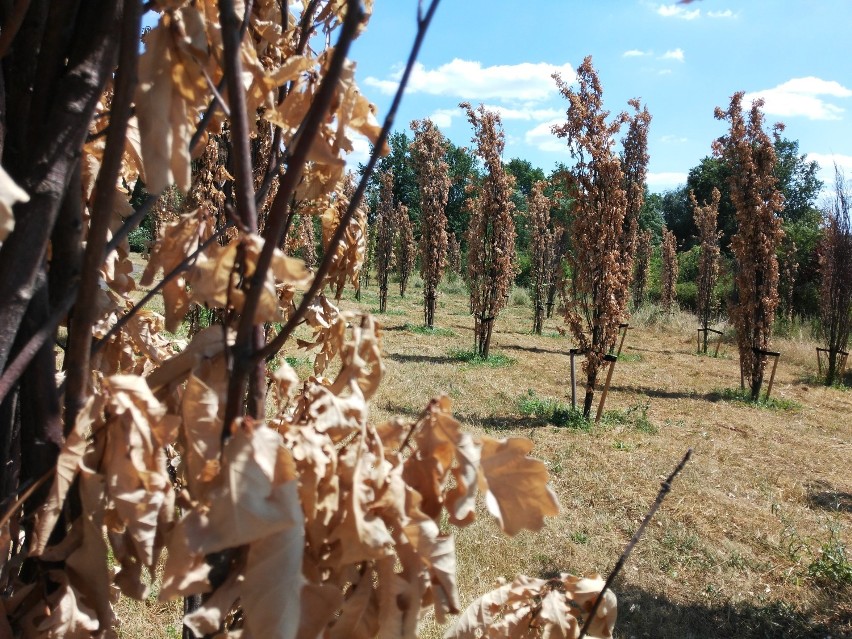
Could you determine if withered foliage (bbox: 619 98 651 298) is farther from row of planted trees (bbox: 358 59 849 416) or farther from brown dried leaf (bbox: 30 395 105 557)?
brown dried leaf (bbox: 30 395 105 557)

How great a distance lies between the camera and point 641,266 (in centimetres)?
2231

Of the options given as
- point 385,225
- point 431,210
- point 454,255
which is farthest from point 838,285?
point 454,255

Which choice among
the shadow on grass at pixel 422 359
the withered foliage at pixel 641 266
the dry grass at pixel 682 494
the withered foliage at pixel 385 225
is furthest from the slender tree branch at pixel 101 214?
the withered foliage at pixel 641 266

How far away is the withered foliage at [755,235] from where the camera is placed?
9.70 m

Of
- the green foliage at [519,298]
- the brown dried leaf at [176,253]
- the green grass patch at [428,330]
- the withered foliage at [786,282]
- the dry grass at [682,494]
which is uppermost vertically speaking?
the withered foliage at [786,282]

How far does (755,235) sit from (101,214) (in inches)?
424

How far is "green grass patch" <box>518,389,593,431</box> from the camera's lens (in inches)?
295

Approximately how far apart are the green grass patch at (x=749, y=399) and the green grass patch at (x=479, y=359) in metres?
3.66

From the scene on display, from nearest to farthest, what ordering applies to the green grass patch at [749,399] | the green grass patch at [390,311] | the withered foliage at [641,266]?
the green grass patch at [749,399]
the green grass patch at [390,311]
the withered foliage at [641,266]

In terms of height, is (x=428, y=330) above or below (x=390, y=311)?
below

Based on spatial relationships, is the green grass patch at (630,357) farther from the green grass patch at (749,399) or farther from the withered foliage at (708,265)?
the withered foliage at (708,265)

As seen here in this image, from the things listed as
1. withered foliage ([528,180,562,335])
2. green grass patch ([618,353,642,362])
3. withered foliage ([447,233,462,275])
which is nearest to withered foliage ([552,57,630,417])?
green grass patch ([618,353,642,362])

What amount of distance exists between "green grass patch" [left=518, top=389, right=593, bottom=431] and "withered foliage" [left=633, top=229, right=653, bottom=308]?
45.9 feet

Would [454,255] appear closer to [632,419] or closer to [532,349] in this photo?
[532,349]
